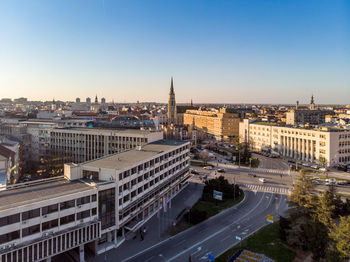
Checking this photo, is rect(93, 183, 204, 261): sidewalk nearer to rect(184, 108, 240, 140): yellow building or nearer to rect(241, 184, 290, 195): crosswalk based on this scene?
rect(241, 184, 290, 195): crosswalk

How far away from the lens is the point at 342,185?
218 feet

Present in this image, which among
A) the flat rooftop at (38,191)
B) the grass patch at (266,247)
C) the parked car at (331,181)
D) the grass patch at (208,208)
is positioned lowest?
the grass patch at (266,247)

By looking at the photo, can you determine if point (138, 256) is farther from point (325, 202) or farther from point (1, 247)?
point (325, 202)

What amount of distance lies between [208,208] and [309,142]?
56.7 meters

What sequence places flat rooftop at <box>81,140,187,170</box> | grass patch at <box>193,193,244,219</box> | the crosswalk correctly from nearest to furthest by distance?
1. flat rooftop at <box>81,140,187,170</box>
2. grass patch at <box>193,193,244,219</box>
3. the crosswalk

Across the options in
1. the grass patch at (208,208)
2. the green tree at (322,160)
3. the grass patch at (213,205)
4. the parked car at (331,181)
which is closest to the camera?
the grass patch at (208,208)

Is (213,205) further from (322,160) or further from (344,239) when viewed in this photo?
(322,160)

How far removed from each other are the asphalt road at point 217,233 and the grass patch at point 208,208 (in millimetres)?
1035

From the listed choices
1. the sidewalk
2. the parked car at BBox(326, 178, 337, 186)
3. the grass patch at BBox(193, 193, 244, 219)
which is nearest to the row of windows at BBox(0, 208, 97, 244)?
the sidewalk

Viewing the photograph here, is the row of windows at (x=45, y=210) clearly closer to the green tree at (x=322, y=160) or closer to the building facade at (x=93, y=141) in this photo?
the building facade at (x=93, y=141)

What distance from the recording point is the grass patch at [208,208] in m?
43.7

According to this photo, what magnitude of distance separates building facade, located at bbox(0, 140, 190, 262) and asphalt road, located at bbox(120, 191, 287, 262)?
5.02 m

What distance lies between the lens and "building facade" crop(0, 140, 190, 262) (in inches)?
1120

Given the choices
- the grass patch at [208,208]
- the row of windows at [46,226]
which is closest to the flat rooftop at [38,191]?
the row of windows at [46,226]
